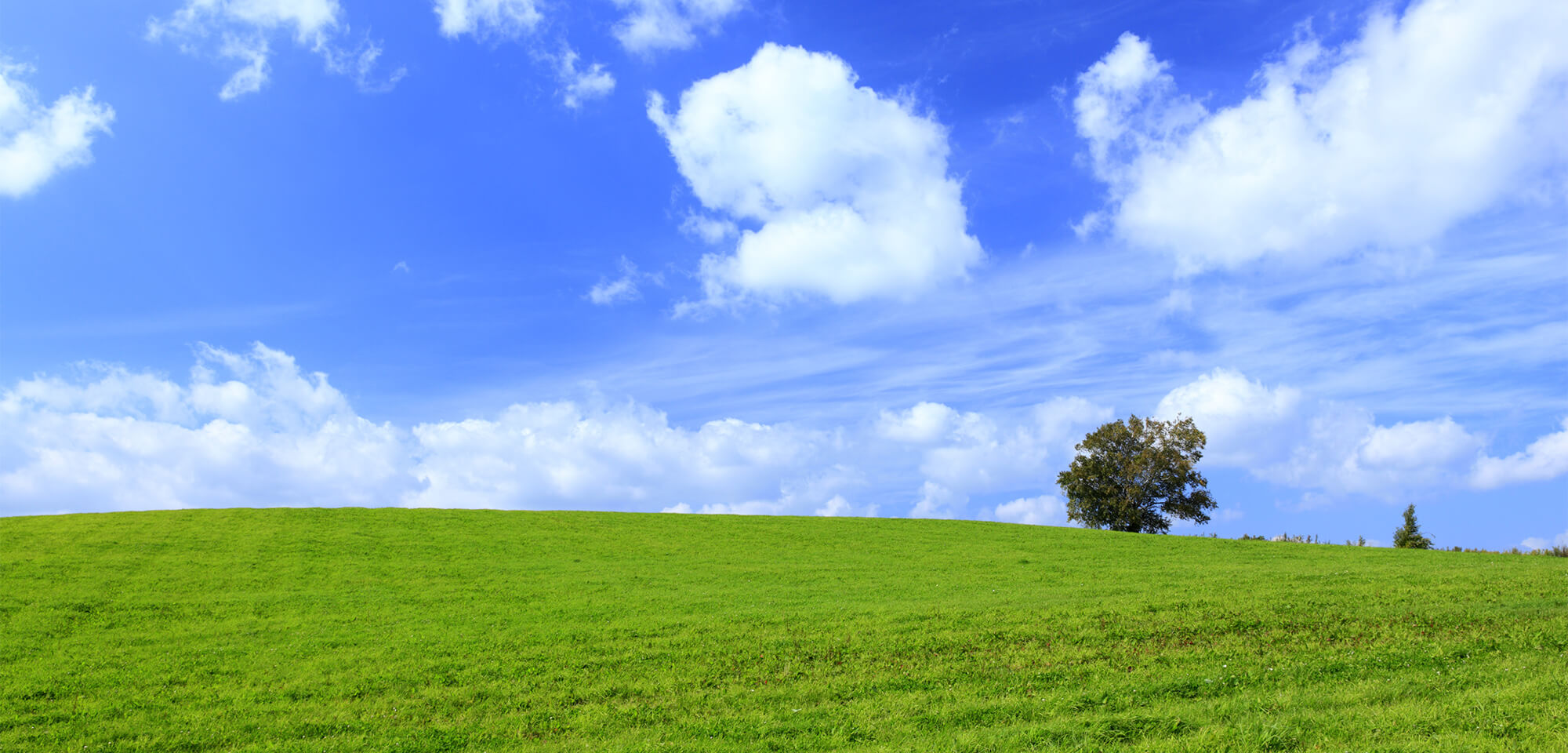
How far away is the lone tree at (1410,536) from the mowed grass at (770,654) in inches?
1005

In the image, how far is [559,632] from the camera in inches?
899

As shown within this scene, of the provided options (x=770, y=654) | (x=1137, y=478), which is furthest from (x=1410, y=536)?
(x=770, y=654)

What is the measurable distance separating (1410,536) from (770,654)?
60.9 metres

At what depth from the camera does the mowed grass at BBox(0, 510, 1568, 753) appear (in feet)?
45.2

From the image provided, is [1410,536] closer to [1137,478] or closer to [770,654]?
[1137,478]

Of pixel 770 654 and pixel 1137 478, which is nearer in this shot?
pixel 770 654

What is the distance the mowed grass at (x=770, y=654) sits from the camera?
542 inches

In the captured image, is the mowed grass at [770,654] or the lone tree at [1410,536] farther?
the lone tree at [1410,536]

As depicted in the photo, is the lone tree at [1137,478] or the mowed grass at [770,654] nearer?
the mowed grass at [770,654]

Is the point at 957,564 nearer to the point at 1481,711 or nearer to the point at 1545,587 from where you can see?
the point at 1545,587

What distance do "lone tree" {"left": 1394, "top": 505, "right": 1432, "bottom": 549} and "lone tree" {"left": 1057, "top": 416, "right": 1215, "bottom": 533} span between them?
40.4 ft

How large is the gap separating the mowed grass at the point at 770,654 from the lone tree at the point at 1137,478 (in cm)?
2793

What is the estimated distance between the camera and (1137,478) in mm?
66000

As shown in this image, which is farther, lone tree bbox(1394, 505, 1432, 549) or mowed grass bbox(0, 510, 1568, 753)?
lone tree bbox(1394, 505, 1432, 549)
